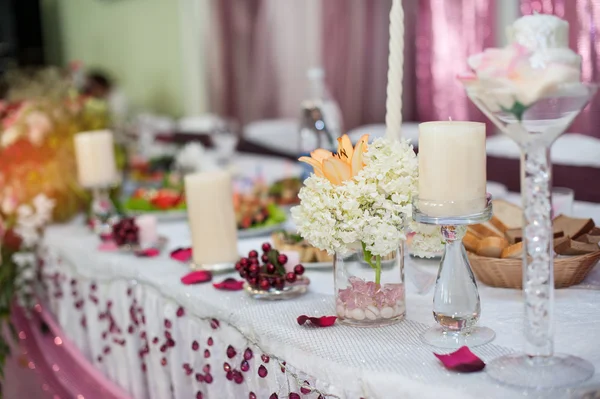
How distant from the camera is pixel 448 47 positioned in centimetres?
341

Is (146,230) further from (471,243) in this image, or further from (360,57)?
(360,57)

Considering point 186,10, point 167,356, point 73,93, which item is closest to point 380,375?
point 167,356

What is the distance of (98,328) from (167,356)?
0.38 m

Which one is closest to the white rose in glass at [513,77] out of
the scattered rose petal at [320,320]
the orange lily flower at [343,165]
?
the orange lily flower at [343,165]

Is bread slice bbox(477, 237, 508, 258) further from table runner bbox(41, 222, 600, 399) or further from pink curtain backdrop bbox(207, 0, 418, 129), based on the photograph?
pink curtain backdrop bbox(207, 0, 418, 129)

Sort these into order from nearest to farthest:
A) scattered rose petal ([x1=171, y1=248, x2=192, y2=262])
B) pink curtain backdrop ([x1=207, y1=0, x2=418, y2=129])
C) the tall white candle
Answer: the tall white candle < scattered rose petal ([x1=171, y1=248, x2=192, y2=262]) < pink curtain backdrop ([x1=207, y1=0, x2=418, y2=129])

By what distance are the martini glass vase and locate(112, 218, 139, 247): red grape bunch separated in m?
0.94

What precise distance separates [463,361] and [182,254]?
0.74m

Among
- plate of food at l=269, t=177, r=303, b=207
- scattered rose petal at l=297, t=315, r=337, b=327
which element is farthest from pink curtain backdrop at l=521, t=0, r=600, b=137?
scattered rose petal at l=297, t=315, r=337, b=327

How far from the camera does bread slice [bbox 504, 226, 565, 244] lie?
42.6 inches

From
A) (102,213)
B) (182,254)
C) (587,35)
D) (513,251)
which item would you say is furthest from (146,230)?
(587,35)

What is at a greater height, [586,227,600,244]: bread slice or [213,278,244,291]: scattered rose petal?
[586,227,600,244]: bread slice

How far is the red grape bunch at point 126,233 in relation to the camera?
4.99ft

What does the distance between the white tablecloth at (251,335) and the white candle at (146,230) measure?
0.15ft
